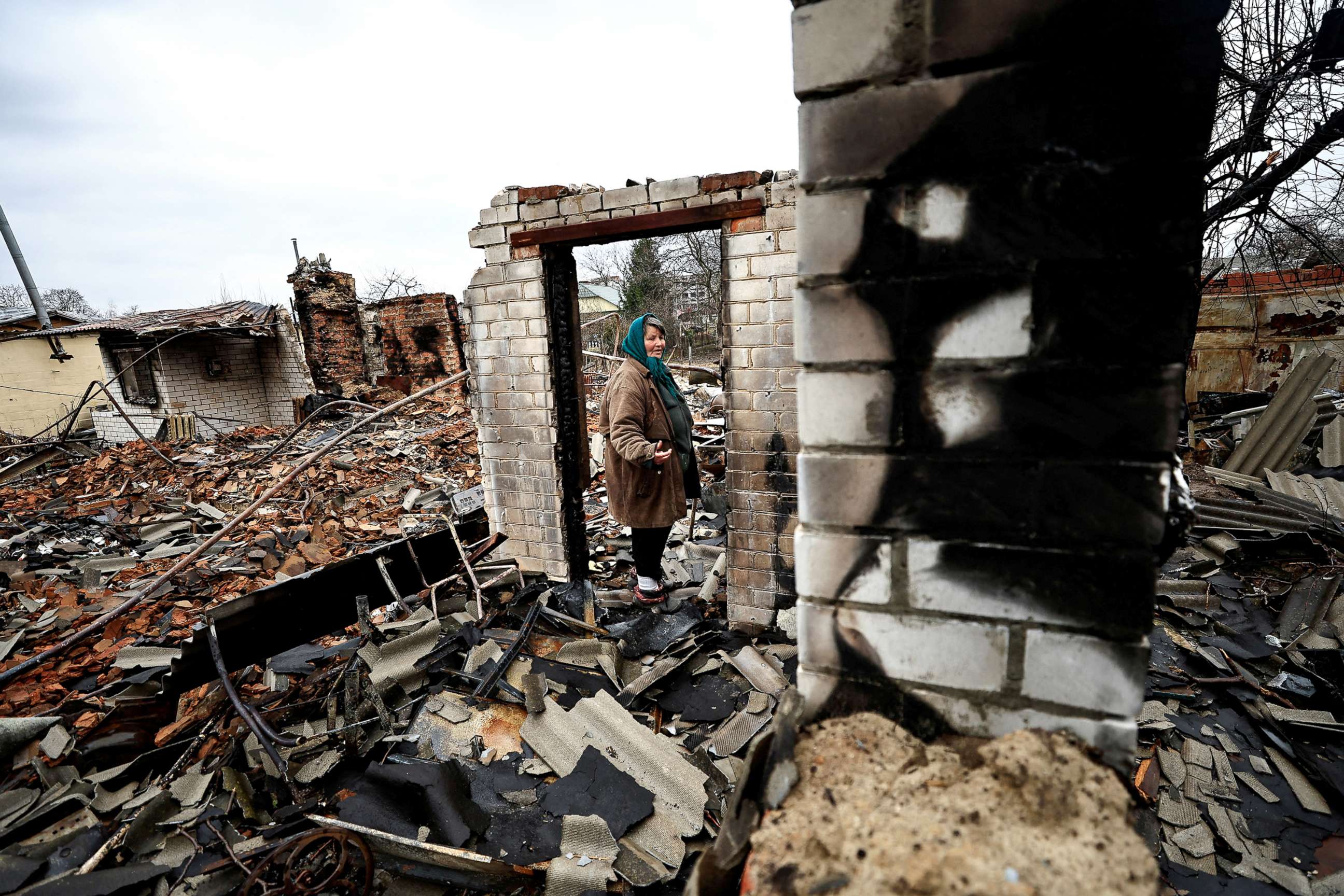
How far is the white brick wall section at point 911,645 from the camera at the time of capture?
3.30ft

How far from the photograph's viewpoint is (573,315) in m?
4.48

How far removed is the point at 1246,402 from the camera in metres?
8.54

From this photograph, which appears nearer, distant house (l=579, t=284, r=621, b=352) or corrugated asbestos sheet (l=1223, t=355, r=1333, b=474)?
corrugated asbestos sheet (l=1223, t=355, r=1333, b=474)

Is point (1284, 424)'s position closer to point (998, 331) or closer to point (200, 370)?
point (998, 331)

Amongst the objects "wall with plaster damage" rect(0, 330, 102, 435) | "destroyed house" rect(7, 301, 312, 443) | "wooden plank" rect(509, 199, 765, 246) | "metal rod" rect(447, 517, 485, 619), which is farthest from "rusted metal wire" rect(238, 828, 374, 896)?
"wall with plaster damage" rect(0, 330, 102, 435)

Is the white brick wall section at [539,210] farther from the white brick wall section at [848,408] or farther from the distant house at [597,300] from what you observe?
the distant house at [597,300]

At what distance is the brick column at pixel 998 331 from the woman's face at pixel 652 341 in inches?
130

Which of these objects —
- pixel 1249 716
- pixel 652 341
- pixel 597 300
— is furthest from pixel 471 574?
pixel 597 300

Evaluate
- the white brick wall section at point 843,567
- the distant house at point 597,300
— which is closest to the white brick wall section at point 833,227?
the white brick wall section at point 843,567

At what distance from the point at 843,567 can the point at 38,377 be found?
22970mm

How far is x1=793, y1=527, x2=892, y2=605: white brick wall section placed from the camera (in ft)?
3.41

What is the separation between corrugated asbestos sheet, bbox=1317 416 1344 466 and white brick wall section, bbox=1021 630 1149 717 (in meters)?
8.16

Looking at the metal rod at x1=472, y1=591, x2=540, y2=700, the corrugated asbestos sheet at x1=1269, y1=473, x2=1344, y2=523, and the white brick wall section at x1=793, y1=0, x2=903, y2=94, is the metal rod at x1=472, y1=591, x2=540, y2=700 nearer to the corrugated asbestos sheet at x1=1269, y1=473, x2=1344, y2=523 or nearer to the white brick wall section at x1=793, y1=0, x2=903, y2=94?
the white brick wall section at x1=793, y1=0, x2=903, y2=94

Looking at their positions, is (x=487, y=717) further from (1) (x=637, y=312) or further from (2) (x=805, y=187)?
(1) (x=637, y=312)
